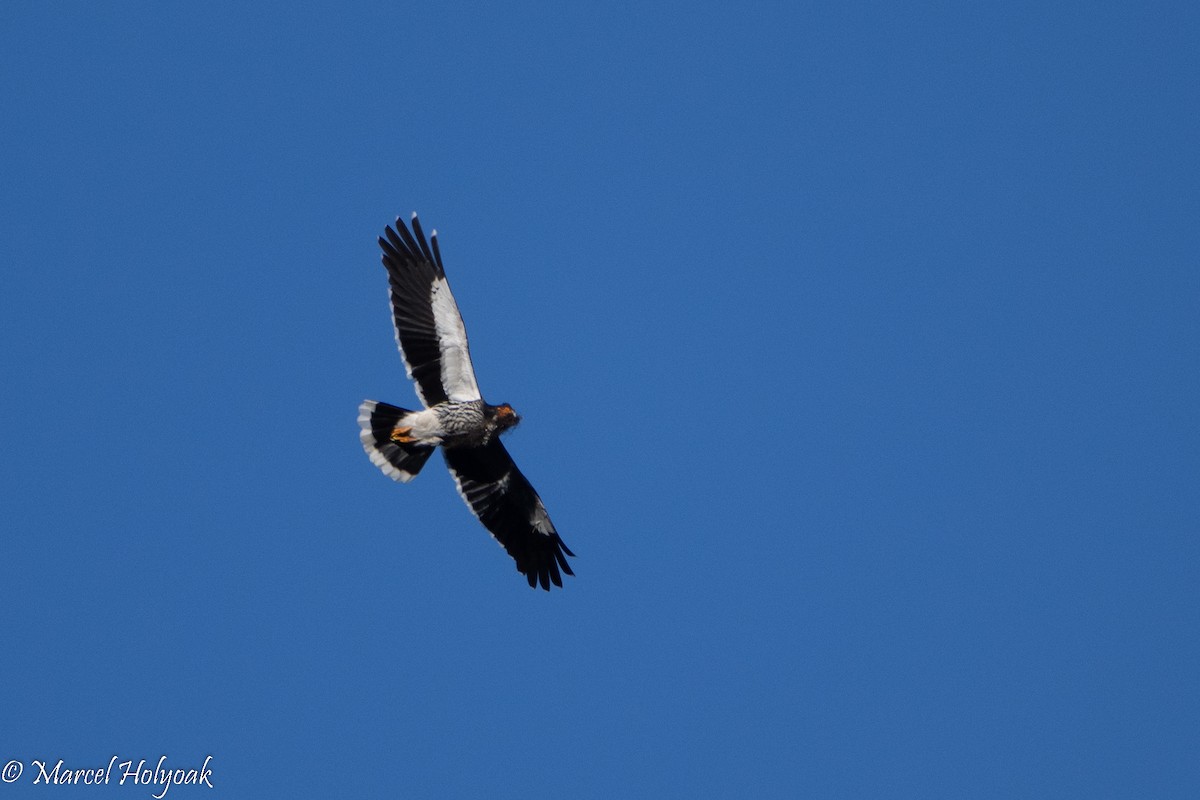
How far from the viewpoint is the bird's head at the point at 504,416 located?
609 inches

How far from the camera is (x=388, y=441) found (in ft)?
51.0

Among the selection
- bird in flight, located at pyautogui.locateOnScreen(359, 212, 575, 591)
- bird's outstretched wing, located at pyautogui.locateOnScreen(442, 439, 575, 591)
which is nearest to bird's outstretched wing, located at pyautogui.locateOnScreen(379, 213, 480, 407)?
bird in flight, located at pyautogui.locateOnScreen(359, 212, 575, 591)

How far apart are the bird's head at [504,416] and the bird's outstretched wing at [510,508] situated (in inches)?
22.6

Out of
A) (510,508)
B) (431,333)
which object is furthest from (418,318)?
(510,508)

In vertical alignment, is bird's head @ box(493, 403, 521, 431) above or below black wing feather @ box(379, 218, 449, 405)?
below

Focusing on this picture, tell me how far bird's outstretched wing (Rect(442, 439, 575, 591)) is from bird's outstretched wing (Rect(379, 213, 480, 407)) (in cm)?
92

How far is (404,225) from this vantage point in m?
15.9

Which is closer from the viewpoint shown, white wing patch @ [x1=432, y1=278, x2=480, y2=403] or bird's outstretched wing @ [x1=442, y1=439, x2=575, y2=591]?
white wing patch @ [x1=432, y1=278, x2=480, y2=403]

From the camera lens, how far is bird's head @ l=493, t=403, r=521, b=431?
15.5m

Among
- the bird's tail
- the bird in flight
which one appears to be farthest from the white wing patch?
the bird's tail

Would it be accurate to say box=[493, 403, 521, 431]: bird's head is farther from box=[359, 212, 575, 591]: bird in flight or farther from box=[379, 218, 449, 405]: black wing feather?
box=[379, 218, 449, 405]: black wing feather

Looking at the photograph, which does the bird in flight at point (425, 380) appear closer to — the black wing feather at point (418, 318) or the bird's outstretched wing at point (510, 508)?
the black wing feather at point (418, 318)

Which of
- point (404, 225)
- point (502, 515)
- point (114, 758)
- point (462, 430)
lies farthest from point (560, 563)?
→ point (114, 758)

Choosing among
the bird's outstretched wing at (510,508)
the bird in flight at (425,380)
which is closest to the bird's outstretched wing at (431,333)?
the bird in flight at (425,380)
